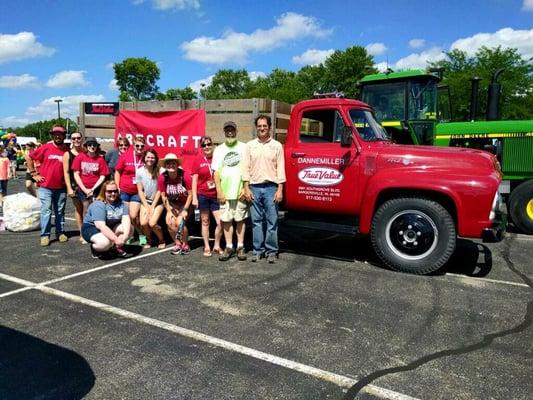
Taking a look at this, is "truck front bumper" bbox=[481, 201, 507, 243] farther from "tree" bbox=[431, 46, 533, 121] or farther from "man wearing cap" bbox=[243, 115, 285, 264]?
"tree" bbox=[431, 46, 533, 121]

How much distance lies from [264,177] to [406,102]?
5.27 metres

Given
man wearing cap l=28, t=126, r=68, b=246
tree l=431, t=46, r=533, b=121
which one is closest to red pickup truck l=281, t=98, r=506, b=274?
man wearing cap l=28, t=126, r=68, b=246

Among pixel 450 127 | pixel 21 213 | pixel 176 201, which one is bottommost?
pixel 21 213

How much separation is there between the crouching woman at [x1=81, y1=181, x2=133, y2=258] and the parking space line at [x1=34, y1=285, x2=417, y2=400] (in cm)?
141

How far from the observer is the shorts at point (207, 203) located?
245 inches

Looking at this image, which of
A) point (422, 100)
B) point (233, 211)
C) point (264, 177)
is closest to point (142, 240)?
point (233, 211)

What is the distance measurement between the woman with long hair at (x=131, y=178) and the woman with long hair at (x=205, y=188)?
3.44 ft

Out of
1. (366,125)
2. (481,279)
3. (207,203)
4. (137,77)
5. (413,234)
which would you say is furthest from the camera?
(137,77)

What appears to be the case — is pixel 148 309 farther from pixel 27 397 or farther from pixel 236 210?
pixel 236 210

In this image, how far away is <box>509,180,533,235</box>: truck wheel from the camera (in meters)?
7.91

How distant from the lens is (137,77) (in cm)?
7044

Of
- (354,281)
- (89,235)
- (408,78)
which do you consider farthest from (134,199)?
(408,78)

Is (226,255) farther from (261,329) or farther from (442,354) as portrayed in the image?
(442,354)

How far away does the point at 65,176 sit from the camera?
704 centimetres
